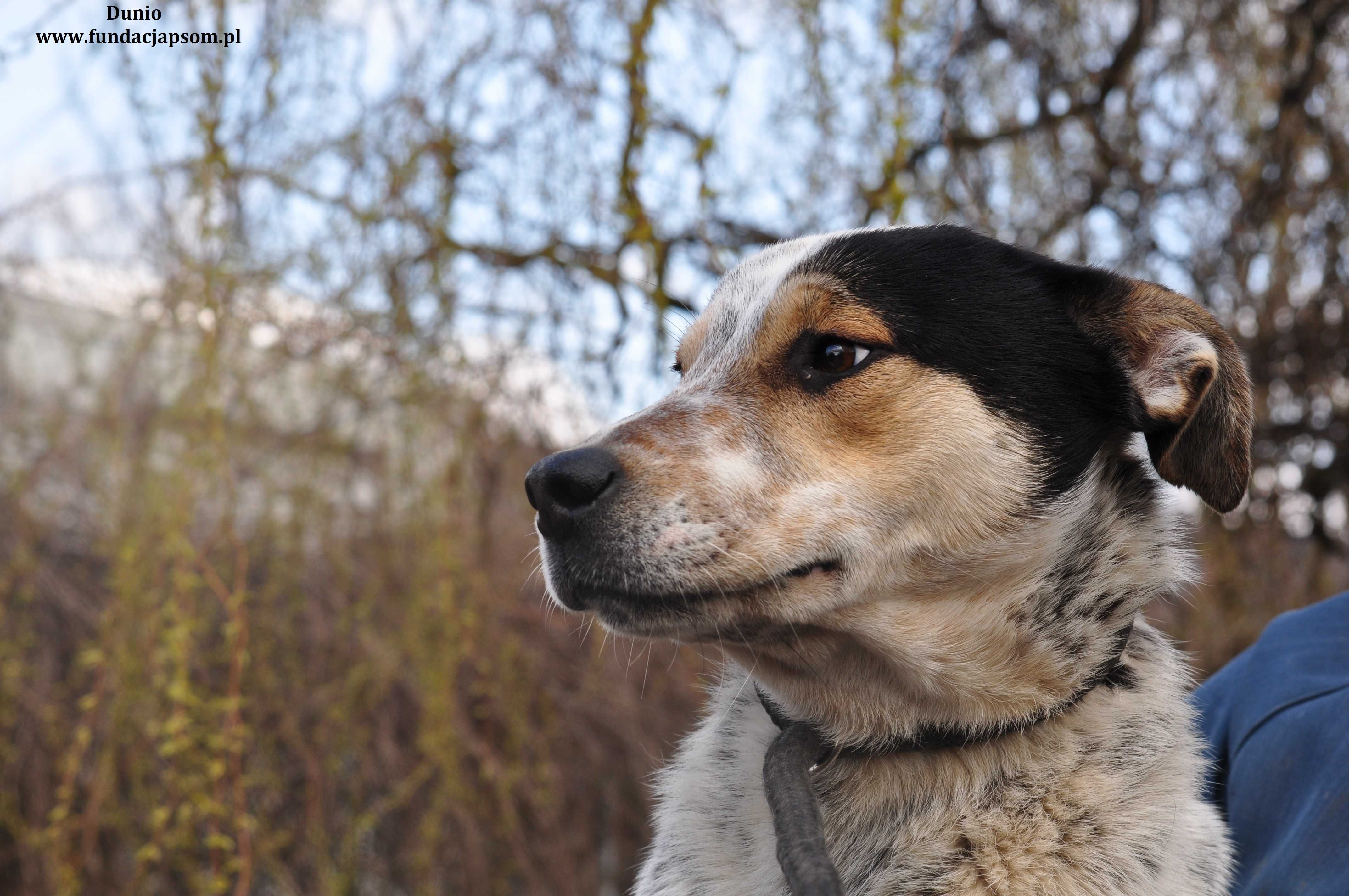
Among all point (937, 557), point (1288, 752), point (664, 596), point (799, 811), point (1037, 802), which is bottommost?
point (1288, 752)

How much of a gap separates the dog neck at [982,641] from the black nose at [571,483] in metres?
0.37

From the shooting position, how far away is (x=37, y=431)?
16.4 ft

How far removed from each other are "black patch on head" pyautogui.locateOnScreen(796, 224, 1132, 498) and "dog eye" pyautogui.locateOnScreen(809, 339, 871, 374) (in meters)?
0.07

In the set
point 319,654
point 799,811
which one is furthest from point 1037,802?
point 319,654

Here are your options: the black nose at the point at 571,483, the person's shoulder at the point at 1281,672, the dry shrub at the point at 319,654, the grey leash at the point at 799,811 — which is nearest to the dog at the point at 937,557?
the black nose at the point at 571,483

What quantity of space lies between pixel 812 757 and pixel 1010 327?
88 cm

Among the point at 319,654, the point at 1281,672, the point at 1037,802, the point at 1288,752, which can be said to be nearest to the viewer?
the point at 1037,802

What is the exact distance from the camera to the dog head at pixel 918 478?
5.70 feet

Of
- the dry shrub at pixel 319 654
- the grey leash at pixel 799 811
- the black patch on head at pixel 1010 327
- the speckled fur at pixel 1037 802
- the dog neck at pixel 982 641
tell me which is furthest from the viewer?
the dry shrub at pixel 319 654

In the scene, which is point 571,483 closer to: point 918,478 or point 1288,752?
point 918,478

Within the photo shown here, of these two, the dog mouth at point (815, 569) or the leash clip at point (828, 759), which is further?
the leash clip at point (828, 759)

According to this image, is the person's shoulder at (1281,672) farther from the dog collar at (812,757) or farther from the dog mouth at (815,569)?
the dog mouth at (815,569)

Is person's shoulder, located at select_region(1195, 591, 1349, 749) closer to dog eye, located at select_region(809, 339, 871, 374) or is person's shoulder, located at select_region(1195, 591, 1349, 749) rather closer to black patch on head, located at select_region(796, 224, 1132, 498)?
black patch on head, located at select_region(796, 224, 1132, 498)

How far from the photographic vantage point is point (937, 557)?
6.08 feet
